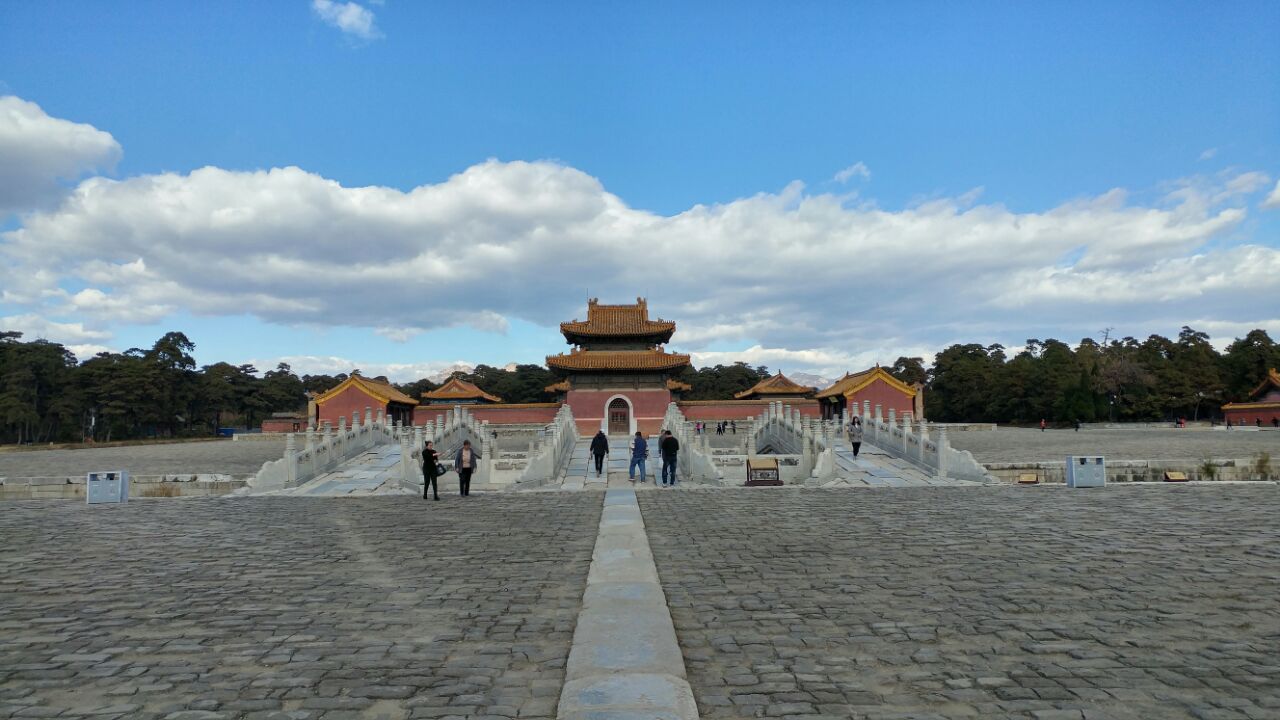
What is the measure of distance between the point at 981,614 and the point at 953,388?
6098cm

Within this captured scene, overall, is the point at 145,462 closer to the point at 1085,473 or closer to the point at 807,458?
the point at 807,458

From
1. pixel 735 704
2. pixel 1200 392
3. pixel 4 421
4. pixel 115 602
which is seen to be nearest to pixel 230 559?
pixel 115 602

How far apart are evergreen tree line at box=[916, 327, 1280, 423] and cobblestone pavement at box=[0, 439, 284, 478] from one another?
48.0m

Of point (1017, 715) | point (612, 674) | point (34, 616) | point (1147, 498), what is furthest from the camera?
point (1147, 498)

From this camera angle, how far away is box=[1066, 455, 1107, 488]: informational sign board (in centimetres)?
1465

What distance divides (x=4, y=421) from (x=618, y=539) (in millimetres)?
56295

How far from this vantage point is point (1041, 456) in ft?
76.9

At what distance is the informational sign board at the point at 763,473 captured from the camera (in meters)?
16.0

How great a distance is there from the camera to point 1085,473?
14.7 meters

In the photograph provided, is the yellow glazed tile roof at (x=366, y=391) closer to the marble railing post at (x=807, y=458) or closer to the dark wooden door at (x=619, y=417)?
the dark wooden door at (x=619, y=417)

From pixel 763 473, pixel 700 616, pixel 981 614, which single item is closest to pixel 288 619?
pixel 700 616

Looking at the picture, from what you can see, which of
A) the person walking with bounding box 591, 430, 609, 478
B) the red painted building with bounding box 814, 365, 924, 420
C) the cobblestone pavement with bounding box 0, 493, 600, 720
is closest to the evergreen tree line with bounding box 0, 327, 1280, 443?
the red painted building with bounding box 814, 365, 924, 420

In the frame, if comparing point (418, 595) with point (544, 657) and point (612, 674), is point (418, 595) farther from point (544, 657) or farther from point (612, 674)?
point (612, 674)

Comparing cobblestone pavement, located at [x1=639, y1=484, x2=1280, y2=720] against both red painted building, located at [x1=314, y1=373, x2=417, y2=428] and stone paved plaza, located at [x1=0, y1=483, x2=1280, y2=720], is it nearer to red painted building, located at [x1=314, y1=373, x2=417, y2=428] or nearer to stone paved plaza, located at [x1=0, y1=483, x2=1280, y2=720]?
stone paved plaza, located at [x1=0, y1=483, x2=1280, y2=720]
